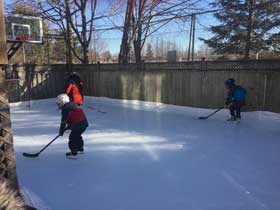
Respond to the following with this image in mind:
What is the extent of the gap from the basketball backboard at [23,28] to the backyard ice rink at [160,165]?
143 inches

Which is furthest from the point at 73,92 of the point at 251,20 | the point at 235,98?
the point at 251,20

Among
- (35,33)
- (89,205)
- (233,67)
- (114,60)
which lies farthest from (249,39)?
(89,205)

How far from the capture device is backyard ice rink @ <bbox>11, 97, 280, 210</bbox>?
2924 millimetres

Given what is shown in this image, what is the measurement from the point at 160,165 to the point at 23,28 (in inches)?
305

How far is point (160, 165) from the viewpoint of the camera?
3.92 metres

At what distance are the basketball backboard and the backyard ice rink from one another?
364 centimetres

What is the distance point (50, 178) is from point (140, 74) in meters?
6.31

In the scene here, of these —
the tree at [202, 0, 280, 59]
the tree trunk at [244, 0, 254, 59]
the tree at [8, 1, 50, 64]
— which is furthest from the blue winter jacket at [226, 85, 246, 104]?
the tree at [8, 1, 50, 64]

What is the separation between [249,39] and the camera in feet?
35.2

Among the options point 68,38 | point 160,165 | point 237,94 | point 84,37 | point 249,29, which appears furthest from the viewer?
point 84,37

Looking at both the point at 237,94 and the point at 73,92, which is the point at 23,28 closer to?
the point at 73,92

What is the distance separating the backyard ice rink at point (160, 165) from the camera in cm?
292

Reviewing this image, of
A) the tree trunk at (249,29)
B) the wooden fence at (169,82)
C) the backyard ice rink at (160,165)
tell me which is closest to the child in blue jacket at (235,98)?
the backyard ice rink at (160,165)

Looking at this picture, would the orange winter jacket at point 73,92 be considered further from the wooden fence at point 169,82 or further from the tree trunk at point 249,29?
the tree trunk at point 249,29
